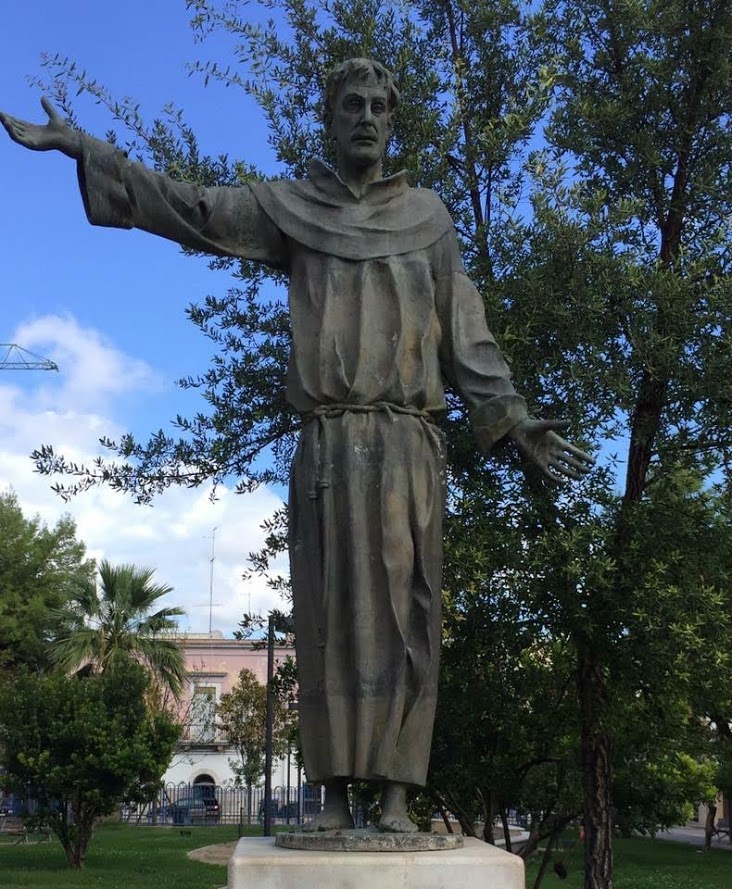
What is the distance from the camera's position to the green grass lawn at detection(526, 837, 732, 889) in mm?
19688

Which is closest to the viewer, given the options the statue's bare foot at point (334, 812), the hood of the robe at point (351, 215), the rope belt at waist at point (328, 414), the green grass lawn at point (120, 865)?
the statue's bare foot at point (334, 812)

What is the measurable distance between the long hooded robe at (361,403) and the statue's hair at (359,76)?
0.34 meters

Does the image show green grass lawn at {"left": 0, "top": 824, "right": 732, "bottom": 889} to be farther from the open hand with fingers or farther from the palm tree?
the open hand with fingers

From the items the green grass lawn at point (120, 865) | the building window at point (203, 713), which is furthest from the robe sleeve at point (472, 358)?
the building window at point (203, 713)

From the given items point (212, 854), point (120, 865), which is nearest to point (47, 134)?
point (120, 865)

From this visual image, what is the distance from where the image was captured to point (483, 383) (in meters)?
4.80

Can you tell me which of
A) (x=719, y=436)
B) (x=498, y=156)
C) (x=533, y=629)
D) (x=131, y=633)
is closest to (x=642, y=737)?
(x=533, y=629)

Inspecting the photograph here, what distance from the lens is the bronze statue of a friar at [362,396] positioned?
4398mm

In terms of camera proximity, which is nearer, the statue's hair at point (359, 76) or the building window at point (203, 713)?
the statue's hair at point (359, 76)

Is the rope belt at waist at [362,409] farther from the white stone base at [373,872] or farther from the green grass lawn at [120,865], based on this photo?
the green grass lawn at [120,865]

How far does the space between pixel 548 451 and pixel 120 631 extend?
30.4 m

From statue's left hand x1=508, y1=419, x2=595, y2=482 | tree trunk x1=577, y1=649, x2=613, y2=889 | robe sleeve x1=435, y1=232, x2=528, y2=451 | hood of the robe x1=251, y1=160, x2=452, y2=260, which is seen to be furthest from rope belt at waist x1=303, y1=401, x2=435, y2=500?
Answer: tree trunk x1=577, y1=649, x2=613, y2=889

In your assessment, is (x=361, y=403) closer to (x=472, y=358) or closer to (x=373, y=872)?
(x=472, y=358)

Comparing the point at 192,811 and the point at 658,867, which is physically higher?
the point at 192,811
